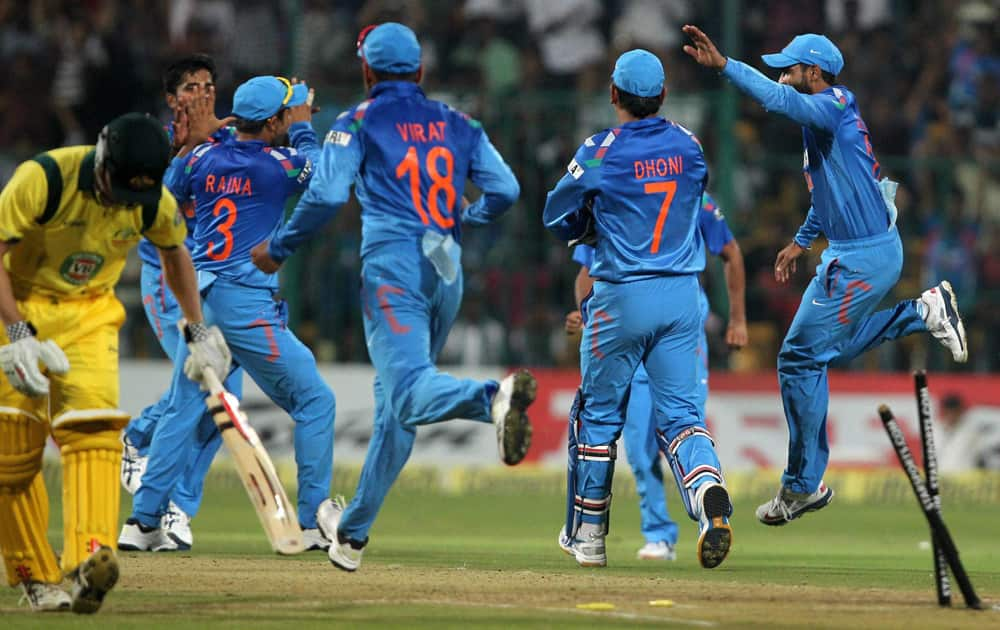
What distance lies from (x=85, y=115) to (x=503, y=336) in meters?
5.36

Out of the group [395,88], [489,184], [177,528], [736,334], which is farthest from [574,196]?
[177,528]

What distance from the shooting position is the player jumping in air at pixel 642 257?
9.63 metres

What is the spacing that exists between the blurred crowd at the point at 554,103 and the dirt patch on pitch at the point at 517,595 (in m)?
8.12

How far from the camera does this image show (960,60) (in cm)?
1947

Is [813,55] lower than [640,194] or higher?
higher

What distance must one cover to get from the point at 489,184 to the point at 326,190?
2.75ft

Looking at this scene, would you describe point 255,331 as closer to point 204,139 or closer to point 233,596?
point 204,139

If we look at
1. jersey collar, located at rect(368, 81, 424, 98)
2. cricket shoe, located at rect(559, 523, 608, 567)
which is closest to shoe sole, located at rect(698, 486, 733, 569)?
cricket shoe, located at rect(559, 523, 608, 567)

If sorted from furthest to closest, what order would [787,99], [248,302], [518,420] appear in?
1. [248,302]
2. [787,99]
3. [518,420]

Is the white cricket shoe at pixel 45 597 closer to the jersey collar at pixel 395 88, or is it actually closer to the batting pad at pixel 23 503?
the batting pad at pixel 23 503

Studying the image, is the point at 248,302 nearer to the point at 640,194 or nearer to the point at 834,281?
the point at 640,194

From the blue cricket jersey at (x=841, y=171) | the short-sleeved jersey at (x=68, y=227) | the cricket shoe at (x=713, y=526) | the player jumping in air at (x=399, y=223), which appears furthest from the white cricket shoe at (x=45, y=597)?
the blue cricket jersey at (x=841, y=171)

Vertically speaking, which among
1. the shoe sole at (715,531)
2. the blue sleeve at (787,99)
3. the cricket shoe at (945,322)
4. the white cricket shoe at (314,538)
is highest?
the blue sleeve at (787,99)

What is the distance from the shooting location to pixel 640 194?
9.66 metres
